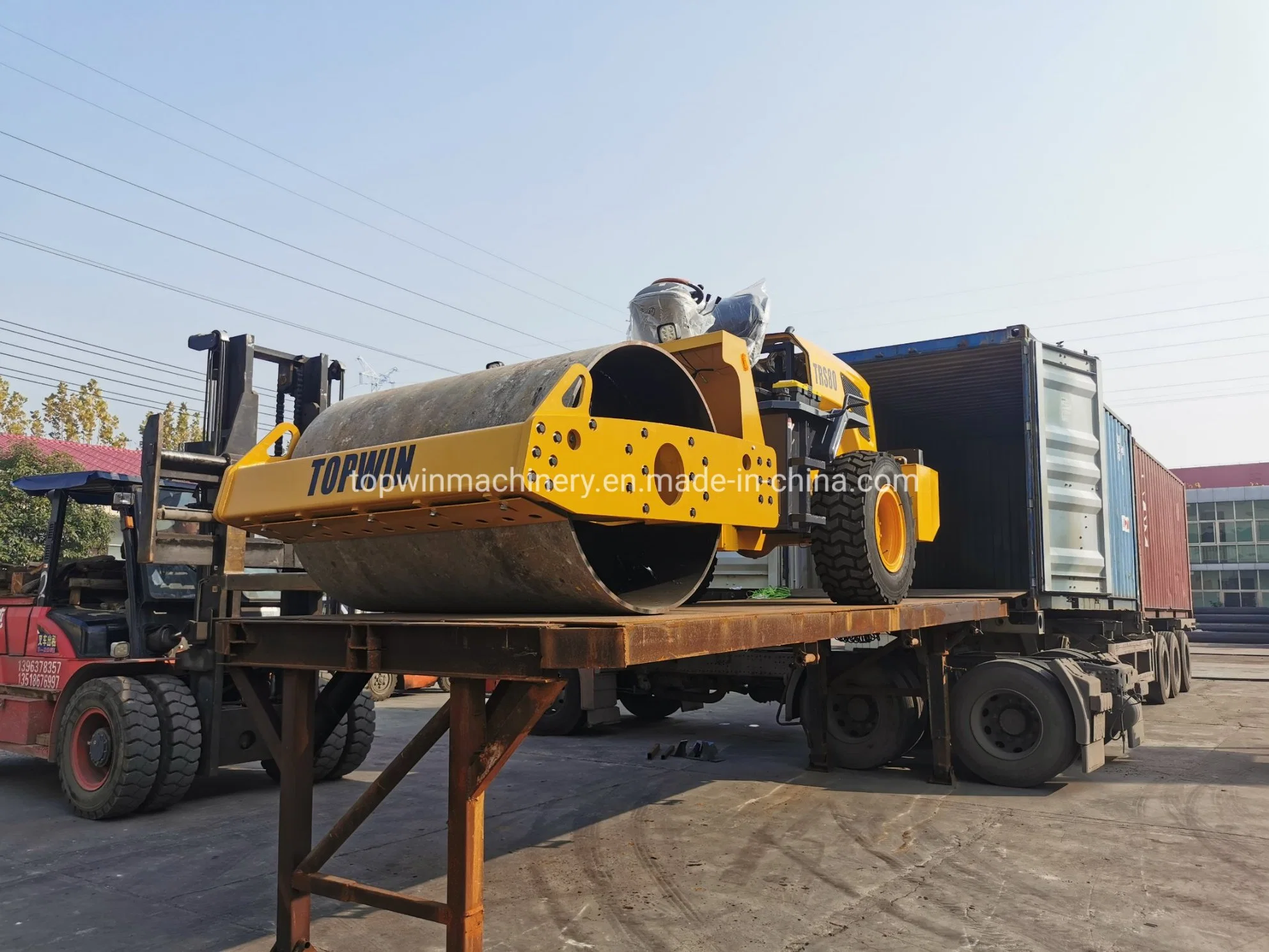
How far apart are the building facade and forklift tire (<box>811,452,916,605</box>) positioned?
32.2 meters

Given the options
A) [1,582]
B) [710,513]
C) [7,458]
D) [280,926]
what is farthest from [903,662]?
[7,458]

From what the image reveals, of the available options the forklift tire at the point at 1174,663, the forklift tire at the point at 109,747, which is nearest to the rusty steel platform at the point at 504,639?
the forklift tire at the point at 109,747

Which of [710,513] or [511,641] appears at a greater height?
[710,513]

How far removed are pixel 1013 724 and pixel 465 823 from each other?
551 centimetres

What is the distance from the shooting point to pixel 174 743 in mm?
6590

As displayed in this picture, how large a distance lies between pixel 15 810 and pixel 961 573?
336 inches

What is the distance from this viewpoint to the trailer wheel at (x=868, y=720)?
25.6 ft

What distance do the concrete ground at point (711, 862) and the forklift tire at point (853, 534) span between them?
4.96 ft

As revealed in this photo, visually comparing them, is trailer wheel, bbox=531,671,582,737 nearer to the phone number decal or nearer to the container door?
the phone number decal

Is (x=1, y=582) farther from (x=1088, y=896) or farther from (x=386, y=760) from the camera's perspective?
(x=1088, y=896)

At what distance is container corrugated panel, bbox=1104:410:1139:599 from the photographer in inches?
375

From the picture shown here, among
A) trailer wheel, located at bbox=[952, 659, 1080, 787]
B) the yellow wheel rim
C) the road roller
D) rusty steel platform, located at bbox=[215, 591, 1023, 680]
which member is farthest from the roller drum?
trailer wheel, located at bbox=[952, 659, 1080, 787]

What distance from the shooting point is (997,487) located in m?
9.95

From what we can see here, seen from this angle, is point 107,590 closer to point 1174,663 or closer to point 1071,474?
point 1071,474
